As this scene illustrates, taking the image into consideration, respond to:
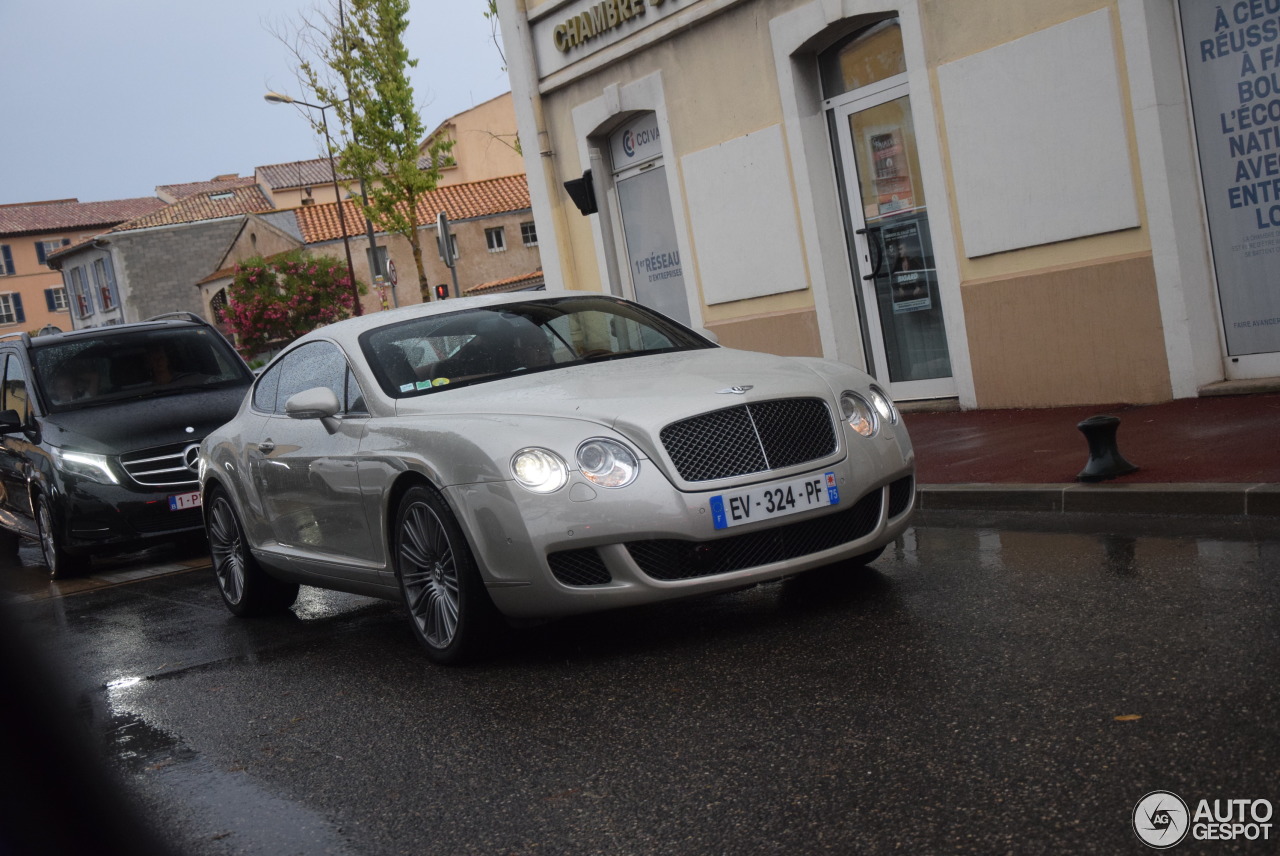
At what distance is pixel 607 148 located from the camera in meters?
16.6

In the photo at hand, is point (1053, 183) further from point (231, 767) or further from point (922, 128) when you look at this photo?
point (231, 767)

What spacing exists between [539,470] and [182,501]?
6603 millimetres

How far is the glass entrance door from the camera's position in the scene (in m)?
12.2

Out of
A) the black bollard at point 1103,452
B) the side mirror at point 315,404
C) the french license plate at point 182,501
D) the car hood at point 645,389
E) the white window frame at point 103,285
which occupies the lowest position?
the black bollard at point 1103,452

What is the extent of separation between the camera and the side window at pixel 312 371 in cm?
667

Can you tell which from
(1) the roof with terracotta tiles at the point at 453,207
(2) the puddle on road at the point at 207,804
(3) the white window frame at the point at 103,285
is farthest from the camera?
(3) the white window frame at the point at 103,285

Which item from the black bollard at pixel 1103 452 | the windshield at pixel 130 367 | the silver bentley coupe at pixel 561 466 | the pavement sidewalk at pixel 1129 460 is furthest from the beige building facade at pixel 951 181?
the windshield at pixel 130 367

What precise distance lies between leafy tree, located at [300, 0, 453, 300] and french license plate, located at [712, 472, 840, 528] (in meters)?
29.5

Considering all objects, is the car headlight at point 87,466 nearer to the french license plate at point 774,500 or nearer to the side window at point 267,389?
the side window at point 267,389

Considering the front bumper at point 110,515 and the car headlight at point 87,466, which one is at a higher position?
the car headlight at point 87,466

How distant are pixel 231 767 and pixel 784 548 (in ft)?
7.05

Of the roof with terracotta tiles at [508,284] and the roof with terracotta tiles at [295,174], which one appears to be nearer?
the roof with terracotta tiles at [508,284]

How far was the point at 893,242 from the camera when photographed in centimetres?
1254

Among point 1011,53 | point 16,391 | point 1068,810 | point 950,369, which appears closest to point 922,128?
point 1011,53
